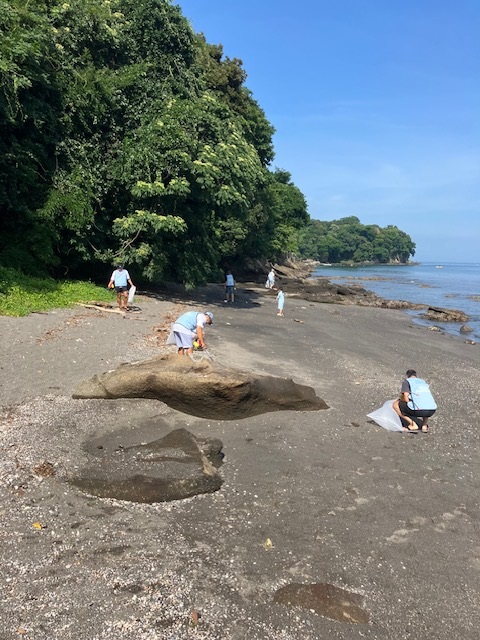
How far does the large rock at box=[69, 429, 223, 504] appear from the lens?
20.7 feet

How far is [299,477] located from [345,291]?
3848 centimetres

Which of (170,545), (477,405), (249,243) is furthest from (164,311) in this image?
(249,243)

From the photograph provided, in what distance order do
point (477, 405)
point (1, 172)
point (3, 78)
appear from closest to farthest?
point (477, 405) → point (3, 78) → point (1, 172)

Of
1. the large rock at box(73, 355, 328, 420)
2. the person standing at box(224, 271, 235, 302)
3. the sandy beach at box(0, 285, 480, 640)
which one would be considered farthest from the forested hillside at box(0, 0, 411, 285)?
the large rock at box(73, 355, 328, 420)

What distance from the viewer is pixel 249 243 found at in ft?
137

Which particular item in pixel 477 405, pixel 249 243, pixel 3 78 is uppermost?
pixel 3 78

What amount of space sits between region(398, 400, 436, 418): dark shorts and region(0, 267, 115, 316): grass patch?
12851 mm

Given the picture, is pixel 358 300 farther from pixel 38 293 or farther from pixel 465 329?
pixel 38 293

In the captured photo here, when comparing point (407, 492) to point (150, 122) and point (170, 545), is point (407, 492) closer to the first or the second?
point (170, 545)

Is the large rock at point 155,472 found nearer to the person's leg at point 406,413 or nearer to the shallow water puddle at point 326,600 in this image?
the shallow water puddle at point 326,600

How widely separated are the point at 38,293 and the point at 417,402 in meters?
15.4

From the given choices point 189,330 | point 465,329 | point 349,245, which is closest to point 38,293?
point 189,330

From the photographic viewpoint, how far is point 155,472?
6.78 m

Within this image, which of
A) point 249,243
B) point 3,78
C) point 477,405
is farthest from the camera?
point 249,243
